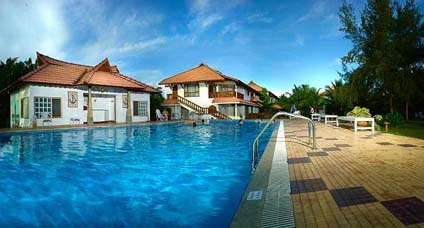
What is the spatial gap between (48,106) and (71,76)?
10.4 ft

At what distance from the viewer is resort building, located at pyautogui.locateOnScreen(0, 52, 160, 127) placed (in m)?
18.0

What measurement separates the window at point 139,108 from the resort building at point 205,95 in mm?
5863

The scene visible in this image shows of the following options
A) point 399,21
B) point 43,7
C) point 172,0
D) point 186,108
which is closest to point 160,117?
point 186,108

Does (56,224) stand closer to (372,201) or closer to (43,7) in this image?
(372,201)

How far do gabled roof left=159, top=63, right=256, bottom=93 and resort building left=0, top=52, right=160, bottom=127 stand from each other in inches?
338

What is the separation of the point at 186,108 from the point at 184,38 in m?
8.31

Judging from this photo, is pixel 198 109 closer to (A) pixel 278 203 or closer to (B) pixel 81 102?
(B) pixel 81 102

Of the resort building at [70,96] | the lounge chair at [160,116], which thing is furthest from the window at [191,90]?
the resort building at [70,96]

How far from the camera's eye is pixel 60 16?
768 inches

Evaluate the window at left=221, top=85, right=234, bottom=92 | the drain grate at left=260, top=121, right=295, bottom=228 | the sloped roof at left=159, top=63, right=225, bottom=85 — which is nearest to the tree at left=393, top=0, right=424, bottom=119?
the sloped roof at left=159, top=63, right=225, bottom=85

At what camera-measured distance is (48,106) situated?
61.0ft

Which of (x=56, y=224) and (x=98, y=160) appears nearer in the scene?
(x=56, y=224)

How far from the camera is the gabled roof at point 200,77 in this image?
3086 cm

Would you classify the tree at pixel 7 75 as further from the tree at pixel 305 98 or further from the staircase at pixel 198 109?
the tree at pixel 305 98
